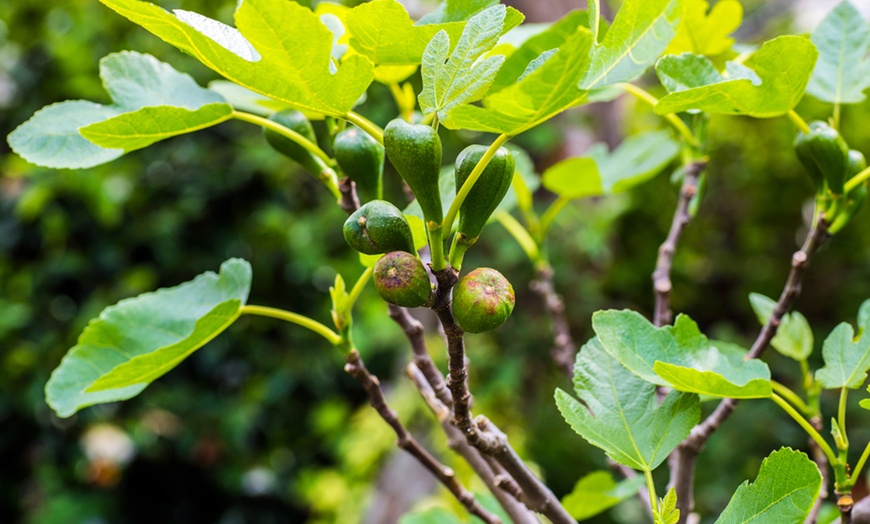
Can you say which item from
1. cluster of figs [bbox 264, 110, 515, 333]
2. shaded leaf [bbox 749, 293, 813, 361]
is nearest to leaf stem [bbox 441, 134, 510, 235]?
cluster of figs [bbox 264, 110, 515, 333]

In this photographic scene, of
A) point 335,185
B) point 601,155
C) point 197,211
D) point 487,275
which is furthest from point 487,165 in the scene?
point 197,211

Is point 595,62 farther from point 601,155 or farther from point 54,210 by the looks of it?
point 54,210

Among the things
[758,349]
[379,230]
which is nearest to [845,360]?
[758,349]

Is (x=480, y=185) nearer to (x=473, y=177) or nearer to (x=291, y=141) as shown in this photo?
(x=473, y=177)

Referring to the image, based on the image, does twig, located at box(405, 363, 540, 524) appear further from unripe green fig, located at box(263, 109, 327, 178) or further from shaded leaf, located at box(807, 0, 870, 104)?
shaded leaf, located at box(807, 0, 870, 104)

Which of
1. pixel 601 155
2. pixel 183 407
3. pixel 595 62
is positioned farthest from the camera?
pixel 183 407

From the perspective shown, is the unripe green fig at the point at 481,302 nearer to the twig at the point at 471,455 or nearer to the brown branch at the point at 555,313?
the twig at the point at 471,455
